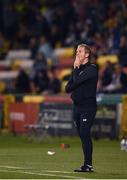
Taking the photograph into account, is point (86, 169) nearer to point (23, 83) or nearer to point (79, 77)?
point (79, 77)

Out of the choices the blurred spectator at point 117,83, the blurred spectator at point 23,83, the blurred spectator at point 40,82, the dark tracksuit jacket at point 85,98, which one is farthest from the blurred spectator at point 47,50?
the dark tracksuit jacket at point 85,98

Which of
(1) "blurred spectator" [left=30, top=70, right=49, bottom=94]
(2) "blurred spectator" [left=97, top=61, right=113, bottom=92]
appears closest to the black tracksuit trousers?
(2) "blurred spectator" [left=97, top=61, right=113, bottom=92]

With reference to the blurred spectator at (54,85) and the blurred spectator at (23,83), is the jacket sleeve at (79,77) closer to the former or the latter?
the blurred spectator at (54,85)

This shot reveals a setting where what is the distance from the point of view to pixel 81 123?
53.6 feet

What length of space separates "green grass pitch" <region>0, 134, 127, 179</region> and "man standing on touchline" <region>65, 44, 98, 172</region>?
47cm

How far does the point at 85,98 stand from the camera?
16344mm

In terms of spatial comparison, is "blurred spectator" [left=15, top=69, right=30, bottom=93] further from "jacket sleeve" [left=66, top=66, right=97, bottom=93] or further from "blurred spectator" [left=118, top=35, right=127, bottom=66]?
"jacket sleeve" [left=66, top=66, right=97, bottom=93]

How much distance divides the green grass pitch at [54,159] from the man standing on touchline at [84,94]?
0.47 meters

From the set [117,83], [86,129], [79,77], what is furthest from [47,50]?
[86,129]

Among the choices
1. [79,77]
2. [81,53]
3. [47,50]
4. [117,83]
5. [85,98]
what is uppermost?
[47,50]

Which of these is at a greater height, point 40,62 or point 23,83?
point 40,62

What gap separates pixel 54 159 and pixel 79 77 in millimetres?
3515

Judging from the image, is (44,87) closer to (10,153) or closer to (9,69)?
(9,69)

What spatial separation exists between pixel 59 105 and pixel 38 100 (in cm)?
117
